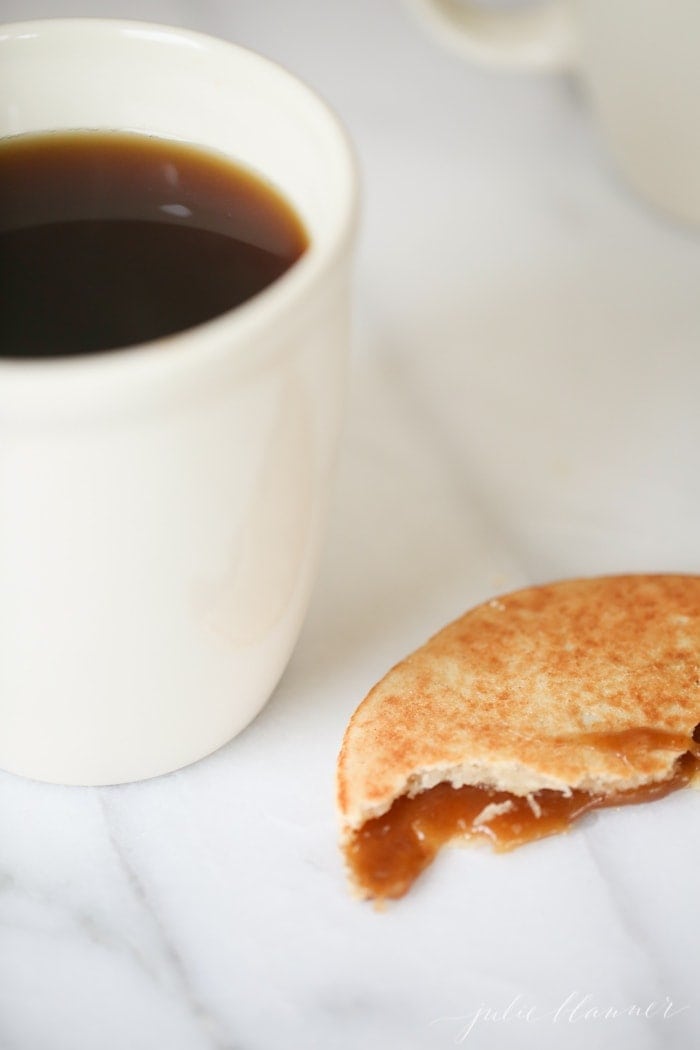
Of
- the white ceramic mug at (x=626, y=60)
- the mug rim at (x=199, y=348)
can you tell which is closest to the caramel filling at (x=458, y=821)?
the mug rim at (x=199, y=348)

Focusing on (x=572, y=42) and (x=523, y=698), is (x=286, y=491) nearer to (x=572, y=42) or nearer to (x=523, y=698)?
(x=523, y=698)

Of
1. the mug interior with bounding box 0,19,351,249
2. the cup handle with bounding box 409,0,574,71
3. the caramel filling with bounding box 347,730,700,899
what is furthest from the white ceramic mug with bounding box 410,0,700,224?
the caramel filling with bounding box 347,730,700,899

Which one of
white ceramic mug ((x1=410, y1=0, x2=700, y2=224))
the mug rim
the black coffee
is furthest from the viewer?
white ceramic mug ((x1=410, y1=0, x2=700, y2=224))

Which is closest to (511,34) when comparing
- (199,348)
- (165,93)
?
(165,93)

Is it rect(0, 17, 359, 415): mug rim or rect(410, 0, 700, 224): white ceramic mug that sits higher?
rect(0, 17, 359, 415): mug rim

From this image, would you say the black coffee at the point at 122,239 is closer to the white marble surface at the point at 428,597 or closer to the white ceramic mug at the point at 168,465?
the white ceramic mug at the point at 168,465

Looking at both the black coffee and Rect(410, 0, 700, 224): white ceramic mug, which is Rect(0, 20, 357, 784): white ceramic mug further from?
Rect(410, 0, 700, 224): white ceramic mug

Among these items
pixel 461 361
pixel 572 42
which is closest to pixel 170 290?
pixel 461 361

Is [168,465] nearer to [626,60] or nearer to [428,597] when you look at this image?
[428,597]
